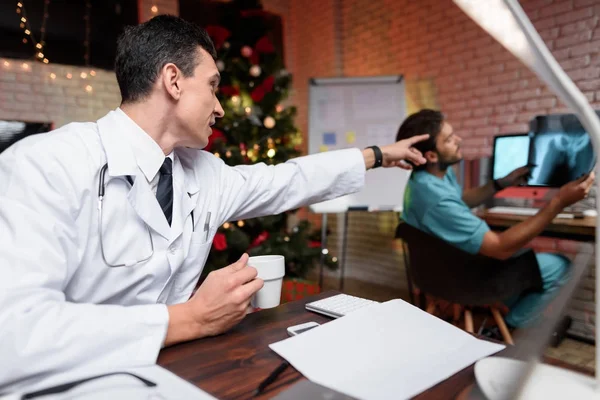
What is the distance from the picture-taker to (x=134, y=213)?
0.98 m

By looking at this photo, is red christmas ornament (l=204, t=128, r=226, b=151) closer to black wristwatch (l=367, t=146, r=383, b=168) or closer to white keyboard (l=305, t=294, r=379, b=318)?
black wristwatch (l=367, t=146, r=383, b=168)

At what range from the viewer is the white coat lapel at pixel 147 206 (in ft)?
3.19

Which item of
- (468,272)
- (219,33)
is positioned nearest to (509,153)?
(468,272)

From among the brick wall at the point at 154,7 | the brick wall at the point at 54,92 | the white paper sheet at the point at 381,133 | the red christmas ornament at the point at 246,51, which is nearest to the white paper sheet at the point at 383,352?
the red christmas ornament at the point at 246,51

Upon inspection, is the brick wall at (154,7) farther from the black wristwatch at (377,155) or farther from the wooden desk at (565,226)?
the wooden desk at (565,226)

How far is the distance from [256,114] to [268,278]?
265 centimetres

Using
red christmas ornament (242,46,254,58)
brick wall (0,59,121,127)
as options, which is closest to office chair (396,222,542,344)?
red christmas ornament (242,46,254,58)

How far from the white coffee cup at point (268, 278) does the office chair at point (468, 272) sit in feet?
3.53

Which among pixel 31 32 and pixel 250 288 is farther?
pixel 31 32

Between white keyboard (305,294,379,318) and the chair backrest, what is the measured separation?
97 centimetres

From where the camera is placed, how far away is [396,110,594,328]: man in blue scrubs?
1.76m

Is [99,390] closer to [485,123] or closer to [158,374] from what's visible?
[158,374]

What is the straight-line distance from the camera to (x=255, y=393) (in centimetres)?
62

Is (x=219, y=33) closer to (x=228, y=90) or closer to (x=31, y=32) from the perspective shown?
(x=228, y=90)
